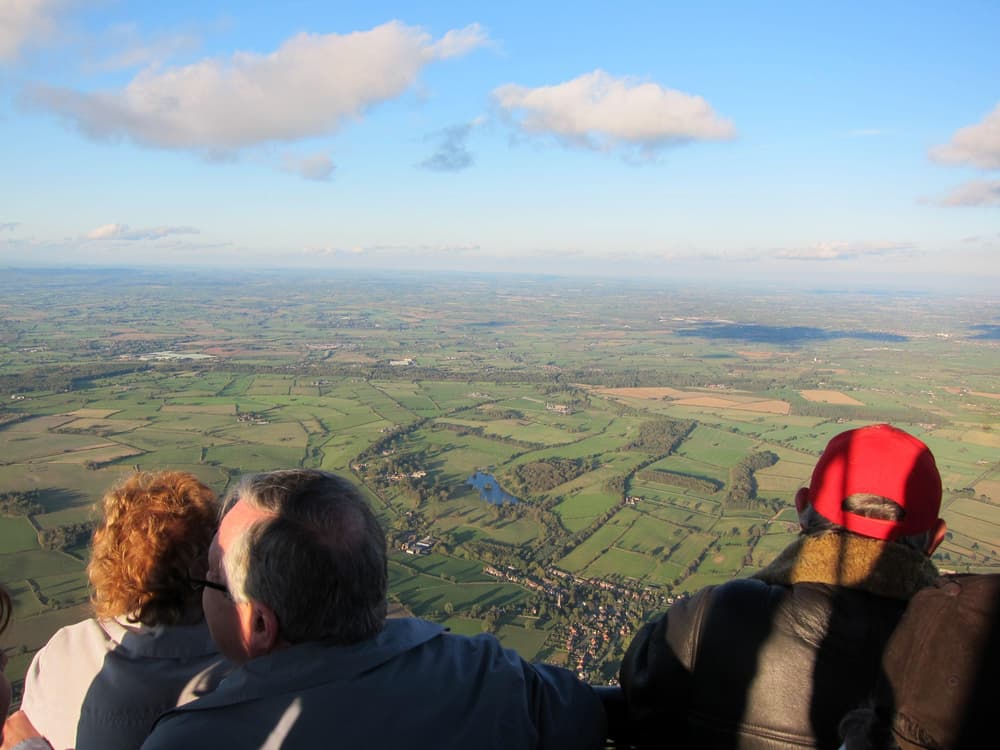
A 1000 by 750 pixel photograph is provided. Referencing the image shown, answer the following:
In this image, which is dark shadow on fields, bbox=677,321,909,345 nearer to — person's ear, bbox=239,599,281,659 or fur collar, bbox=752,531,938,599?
fur collar, bbox=752,531,938,599

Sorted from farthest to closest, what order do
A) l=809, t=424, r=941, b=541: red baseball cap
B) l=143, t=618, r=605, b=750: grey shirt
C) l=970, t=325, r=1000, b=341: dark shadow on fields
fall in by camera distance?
l=970, t=325, r=1000, b=341: dark shadow on fields → l=809, t=424, r=941, b=541: red baseball cap → l=143, t=618, r=605, b=750: grey shirt

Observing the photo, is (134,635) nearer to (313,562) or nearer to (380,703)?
(313,562)

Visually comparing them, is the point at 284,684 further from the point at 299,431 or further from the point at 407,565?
the point at 299,431

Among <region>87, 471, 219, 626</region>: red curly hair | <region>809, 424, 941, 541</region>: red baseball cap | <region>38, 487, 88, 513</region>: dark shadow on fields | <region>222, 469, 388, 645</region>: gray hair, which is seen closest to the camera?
<region>222, 469, 388, 645</region>: gray hair

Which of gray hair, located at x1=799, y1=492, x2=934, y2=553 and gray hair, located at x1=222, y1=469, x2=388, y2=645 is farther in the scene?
gray hair, located at x1=799, y1=492, x2=934, y2=553

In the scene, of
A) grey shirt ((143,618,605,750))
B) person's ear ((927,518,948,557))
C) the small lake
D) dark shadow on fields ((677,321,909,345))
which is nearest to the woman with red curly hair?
grey shirt ((143,618,605,750))

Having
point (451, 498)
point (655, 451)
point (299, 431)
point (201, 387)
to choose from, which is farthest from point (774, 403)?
point (201, 387)

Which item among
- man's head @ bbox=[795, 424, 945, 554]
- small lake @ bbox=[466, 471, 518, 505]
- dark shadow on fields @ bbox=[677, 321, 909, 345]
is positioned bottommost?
small lake @ bbox=[466, 471, 518, 505]
